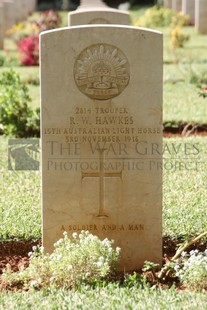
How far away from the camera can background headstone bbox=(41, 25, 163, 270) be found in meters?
4.57

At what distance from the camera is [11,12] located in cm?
2345

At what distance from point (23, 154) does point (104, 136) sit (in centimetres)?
304

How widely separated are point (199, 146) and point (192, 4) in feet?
61.9

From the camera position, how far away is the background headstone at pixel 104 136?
4.57 metres

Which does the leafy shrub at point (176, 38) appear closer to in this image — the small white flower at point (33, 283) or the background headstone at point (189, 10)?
the background headstone at point (189, 10)

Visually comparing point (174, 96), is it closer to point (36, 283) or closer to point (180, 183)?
point (180, 183)

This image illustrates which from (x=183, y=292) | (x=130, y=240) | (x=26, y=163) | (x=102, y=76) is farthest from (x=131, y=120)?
(x=26, y=163)

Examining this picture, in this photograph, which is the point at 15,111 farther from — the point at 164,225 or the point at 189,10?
the point at 189,10

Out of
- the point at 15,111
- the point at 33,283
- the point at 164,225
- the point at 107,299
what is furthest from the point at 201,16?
the point at 107,299

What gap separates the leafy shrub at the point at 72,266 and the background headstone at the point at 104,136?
24cm

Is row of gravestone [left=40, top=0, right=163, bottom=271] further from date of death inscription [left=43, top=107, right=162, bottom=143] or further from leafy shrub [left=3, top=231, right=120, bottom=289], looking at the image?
leafy shrub [left=3, top=231, right=120, bottom=289]

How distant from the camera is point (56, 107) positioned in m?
4.62

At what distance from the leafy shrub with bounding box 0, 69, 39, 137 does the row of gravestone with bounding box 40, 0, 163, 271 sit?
4107mm

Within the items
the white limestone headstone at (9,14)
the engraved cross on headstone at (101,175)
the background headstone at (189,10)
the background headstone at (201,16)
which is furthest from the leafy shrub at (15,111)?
the background headstone at (189,10)
